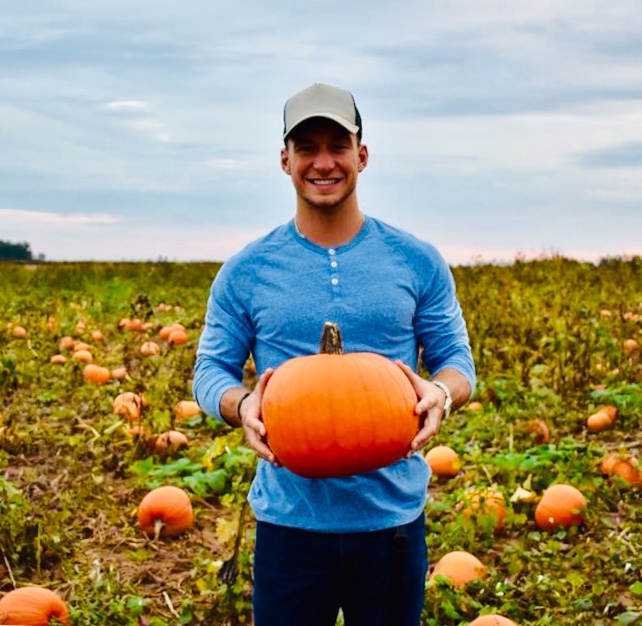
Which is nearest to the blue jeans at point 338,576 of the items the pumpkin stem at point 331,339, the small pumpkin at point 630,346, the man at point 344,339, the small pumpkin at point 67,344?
the man at point 344,339

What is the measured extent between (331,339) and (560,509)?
9.68 ft

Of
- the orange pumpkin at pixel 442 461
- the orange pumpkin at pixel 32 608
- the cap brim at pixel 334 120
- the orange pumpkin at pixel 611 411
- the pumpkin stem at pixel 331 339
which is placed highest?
the cap brim at pixel 334 120

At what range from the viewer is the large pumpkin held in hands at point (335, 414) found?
2635 millimetres

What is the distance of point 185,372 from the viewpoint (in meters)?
9.52

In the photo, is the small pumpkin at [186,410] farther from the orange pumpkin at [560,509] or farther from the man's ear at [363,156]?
the man's ear at [363,156]

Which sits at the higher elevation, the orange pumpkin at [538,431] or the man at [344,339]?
the man at [344,339]

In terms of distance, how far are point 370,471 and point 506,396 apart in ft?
16.6

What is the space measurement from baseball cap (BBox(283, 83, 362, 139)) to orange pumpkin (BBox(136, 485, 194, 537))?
9.60 ft

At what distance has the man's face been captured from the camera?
9.39 feet

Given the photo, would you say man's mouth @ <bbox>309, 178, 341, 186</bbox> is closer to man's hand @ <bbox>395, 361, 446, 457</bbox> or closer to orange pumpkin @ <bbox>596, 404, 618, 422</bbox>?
man's hand @ <bbox>395, 361, 446, 457</bbox>

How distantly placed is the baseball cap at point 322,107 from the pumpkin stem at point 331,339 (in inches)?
23.6

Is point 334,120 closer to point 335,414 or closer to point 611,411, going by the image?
point 335,414

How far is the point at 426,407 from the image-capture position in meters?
2.66

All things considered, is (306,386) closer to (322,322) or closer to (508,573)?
(322,322)
